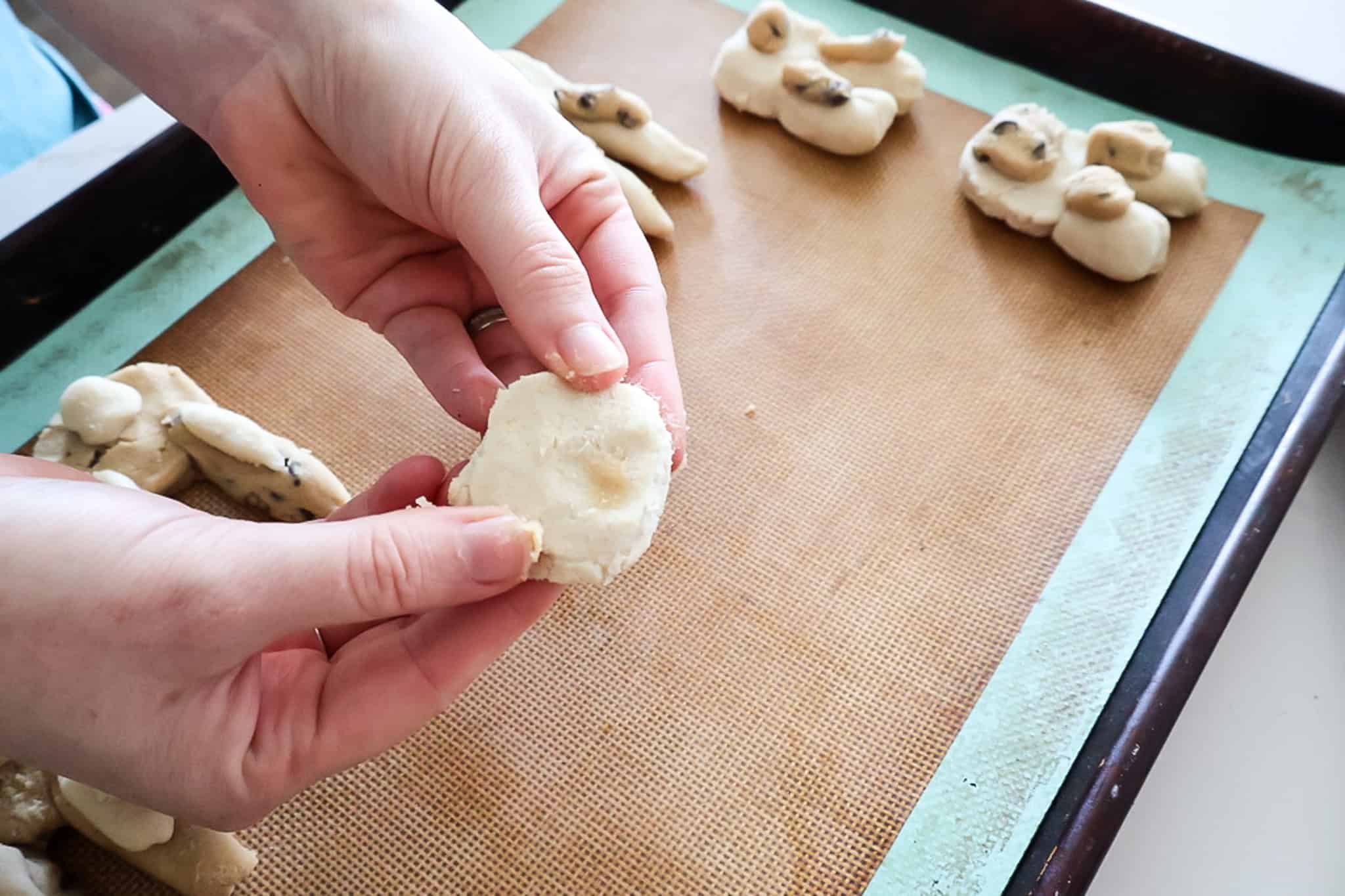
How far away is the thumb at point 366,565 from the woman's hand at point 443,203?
0.18 m

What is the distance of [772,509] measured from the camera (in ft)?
4.11

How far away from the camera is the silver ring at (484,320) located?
43.3 inches

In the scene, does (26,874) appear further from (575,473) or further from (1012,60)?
(1012,60)

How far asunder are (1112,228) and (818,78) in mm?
481

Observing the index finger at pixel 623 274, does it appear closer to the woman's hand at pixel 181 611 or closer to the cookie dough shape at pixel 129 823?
the woman's hand at pixel 181 611

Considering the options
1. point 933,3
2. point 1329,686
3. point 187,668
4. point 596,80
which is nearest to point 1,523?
point 187,668

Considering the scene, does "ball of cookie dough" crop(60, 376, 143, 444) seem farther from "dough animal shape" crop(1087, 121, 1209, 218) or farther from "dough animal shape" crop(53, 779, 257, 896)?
"dough animal shape" crop(1087, 121, 1209, 218)

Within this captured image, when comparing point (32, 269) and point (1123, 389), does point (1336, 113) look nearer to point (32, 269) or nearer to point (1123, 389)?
point (1123, 389)

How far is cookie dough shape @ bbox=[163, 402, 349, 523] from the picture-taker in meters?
1.18

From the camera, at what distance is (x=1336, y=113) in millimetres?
1489

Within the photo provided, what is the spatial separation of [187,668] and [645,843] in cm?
51

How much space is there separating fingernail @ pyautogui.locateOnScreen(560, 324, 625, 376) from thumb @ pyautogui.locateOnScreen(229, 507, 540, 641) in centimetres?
15

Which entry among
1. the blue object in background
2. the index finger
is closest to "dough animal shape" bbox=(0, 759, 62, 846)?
the index finger

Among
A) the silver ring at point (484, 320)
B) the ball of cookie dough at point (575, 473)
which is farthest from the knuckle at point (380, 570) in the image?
the silver ring at point (484, 320)
